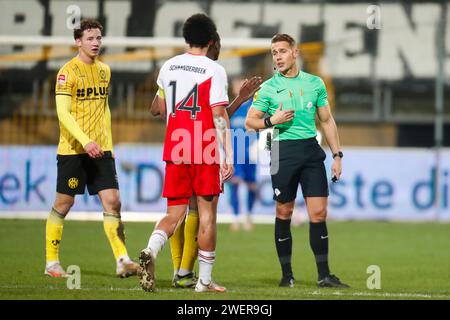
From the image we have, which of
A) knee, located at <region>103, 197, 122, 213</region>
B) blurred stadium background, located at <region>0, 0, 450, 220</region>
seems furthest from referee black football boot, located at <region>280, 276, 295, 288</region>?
blurred stadium background, located at <region>0, 0, 450, 220</region>

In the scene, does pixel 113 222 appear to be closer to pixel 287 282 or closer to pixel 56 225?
pixel 56 225

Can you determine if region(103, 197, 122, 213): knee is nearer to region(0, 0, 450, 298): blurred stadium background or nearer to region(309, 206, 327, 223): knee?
region(309, 206, 327, 223): knee

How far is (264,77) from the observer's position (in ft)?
67.8

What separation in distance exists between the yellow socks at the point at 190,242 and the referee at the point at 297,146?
0.76m

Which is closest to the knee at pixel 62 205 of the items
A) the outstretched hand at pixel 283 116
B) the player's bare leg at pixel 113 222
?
the player's bare leg at pixel 113 222

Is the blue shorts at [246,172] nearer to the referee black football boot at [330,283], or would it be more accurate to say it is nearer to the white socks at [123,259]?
the white socks at [123,259]

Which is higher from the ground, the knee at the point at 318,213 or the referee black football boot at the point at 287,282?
the knee at the point at 318,213

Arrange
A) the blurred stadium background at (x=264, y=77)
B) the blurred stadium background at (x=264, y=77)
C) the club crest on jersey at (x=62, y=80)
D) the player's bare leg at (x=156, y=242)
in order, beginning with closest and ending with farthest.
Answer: the player's bare leg at (x=156, y=242), the club crest on jersey at (x=62, y=80), the blurred stadium background at (x=264, y=77), the blurred stadium background at (x=264, y=77)

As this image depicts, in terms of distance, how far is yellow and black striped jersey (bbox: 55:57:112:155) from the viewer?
33.4 ft

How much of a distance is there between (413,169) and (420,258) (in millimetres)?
6311

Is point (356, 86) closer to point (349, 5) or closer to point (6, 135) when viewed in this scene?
point (349, 5)

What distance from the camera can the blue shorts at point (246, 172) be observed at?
57.3 ft

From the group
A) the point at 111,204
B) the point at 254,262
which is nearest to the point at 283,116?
the point at 111,204
